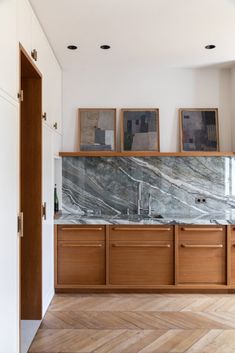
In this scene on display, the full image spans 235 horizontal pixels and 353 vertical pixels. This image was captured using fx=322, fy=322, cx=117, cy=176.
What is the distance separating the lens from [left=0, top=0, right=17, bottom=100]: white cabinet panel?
1.83m

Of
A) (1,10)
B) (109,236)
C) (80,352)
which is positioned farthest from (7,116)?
(109,236)

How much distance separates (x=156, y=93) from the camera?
415 cm

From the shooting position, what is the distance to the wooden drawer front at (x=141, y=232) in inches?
141

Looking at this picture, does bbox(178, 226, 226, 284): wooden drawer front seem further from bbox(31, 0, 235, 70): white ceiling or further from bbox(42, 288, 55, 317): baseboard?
bbox(31, 0, 235, 70): white ceiling

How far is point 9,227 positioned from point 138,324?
164 cm

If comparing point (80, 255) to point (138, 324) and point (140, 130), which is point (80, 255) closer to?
point (138, 324)

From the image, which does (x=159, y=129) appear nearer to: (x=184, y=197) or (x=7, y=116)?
(x=184, y=197)

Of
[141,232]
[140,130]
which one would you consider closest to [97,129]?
[140,130]

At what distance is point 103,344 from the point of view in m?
2.57

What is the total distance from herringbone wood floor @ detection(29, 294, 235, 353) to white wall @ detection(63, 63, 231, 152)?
184 centimetres

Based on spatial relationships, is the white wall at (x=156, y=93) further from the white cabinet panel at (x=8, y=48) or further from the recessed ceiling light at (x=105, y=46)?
the white cabinet panel at (x=8, y=48)

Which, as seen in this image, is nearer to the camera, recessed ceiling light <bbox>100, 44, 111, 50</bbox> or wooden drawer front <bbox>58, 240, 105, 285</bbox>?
recessed ceiling light <bbox>100, 44, 111, 50</bbox>

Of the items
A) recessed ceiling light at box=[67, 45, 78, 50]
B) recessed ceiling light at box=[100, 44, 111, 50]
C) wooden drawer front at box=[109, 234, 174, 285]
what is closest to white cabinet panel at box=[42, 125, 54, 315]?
wooden drawer front at box=[109, 234, 174, 285]

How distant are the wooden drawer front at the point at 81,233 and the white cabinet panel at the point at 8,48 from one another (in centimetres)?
189
